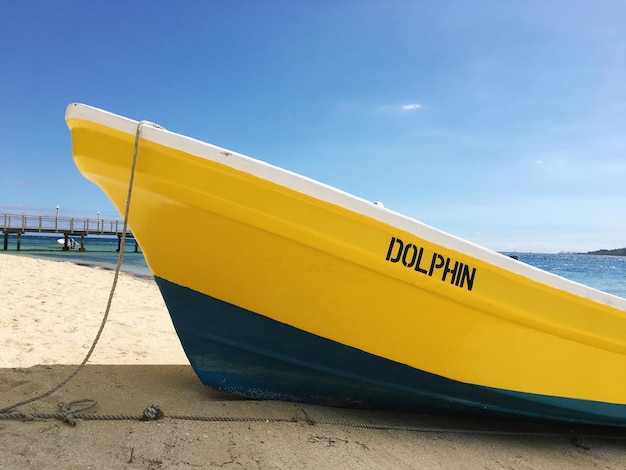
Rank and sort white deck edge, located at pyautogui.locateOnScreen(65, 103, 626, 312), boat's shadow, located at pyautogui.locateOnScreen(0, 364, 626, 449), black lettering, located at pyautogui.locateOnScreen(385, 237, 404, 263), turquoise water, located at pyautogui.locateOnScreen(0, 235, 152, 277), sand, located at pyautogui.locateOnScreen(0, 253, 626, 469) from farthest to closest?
turquoise water, located at pyautogui.locateOnScreen(0, 235, 152, 277), boat's shadow, located at pyautogui.locateOnScreen(0, 364, 626, 449), black lettering, located at pyautogui.locateOnScreen(385, 237, 404, 263), white deck edge, located at pyautogui.locateOnScreen(65, 103, 626, 312), sand, located at pyautogui.locateOnScreen(0, 253, 626, 469)

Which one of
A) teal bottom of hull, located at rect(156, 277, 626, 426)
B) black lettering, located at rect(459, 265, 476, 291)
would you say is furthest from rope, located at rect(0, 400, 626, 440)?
black lettering, located at rect(459, 265, 476, 291)

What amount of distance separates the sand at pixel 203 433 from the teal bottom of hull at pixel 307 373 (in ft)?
0.42

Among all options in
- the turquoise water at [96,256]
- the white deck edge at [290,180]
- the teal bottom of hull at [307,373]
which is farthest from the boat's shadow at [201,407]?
the turquoise water at [96,256]

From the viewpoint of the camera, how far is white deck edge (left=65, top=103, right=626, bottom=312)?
2.47m

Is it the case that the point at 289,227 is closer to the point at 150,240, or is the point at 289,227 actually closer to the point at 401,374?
the point at 150,240

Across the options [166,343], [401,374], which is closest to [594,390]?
[401,374]

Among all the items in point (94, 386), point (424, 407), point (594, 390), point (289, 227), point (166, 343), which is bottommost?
point (166, 343)

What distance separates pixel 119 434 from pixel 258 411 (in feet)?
2.62

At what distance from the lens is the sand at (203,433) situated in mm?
2229

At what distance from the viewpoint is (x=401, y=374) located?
282 cm

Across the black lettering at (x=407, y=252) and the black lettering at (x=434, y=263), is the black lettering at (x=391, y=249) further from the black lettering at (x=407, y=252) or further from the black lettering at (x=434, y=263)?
the black lettering at (x=434, y=263)

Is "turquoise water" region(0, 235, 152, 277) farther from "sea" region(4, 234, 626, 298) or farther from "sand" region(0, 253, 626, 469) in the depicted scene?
"sand" region(0, 253, 626, 469)

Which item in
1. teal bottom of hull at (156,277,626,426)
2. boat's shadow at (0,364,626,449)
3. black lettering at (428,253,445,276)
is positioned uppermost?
black lettering at (428,253,445,276)

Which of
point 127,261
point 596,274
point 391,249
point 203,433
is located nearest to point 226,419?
point 203,433
